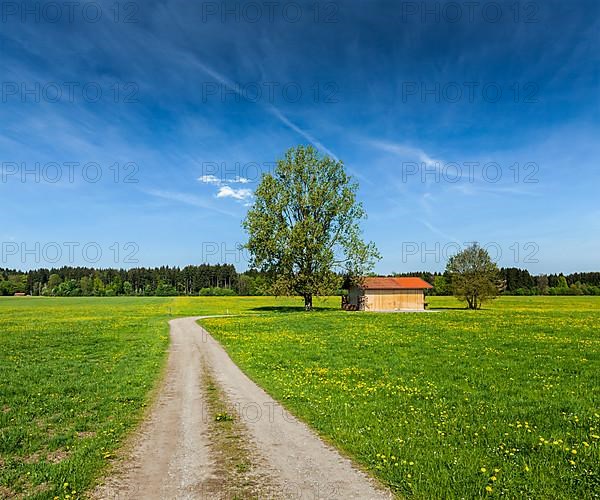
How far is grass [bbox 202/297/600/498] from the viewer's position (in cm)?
762

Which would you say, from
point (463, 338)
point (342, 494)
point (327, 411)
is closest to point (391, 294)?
point (463, 338)

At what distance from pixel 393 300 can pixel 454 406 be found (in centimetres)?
5979

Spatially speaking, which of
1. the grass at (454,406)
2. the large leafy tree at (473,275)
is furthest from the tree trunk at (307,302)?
the grass at (454,406)

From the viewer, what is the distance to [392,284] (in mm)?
71500

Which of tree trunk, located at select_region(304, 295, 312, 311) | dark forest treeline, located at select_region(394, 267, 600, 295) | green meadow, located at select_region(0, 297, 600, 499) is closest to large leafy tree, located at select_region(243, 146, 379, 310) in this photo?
tree trunk, located at select_region(304, 295, 312, 311)

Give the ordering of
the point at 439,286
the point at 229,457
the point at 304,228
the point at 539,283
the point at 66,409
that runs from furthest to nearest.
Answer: the point at 539,283, the point at 439,286, the point at 304,228, the point at 66,409, the point at 229,457

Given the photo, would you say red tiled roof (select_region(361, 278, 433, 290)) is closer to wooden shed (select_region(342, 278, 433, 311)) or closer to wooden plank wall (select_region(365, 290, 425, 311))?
wooden shed (select_region(342, 278, 433, 311))

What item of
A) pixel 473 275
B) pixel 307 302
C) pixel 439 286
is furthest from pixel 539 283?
pixel 307 302

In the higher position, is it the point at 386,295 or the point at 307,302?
the point at 386,295

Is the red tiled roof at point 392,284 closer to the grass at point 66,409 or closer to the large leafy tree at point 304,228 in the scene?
the large leafy tree at point 304,228

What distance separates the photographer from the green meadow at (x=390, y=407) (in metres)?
7.72

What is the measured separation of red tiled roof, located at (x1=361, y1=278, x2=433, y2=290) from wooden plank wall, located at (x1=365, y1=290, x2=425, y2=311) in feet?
2.19

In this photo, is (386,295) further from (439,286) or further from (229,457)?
(439,286)

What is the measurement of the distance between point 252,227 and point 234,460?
5212 cm
